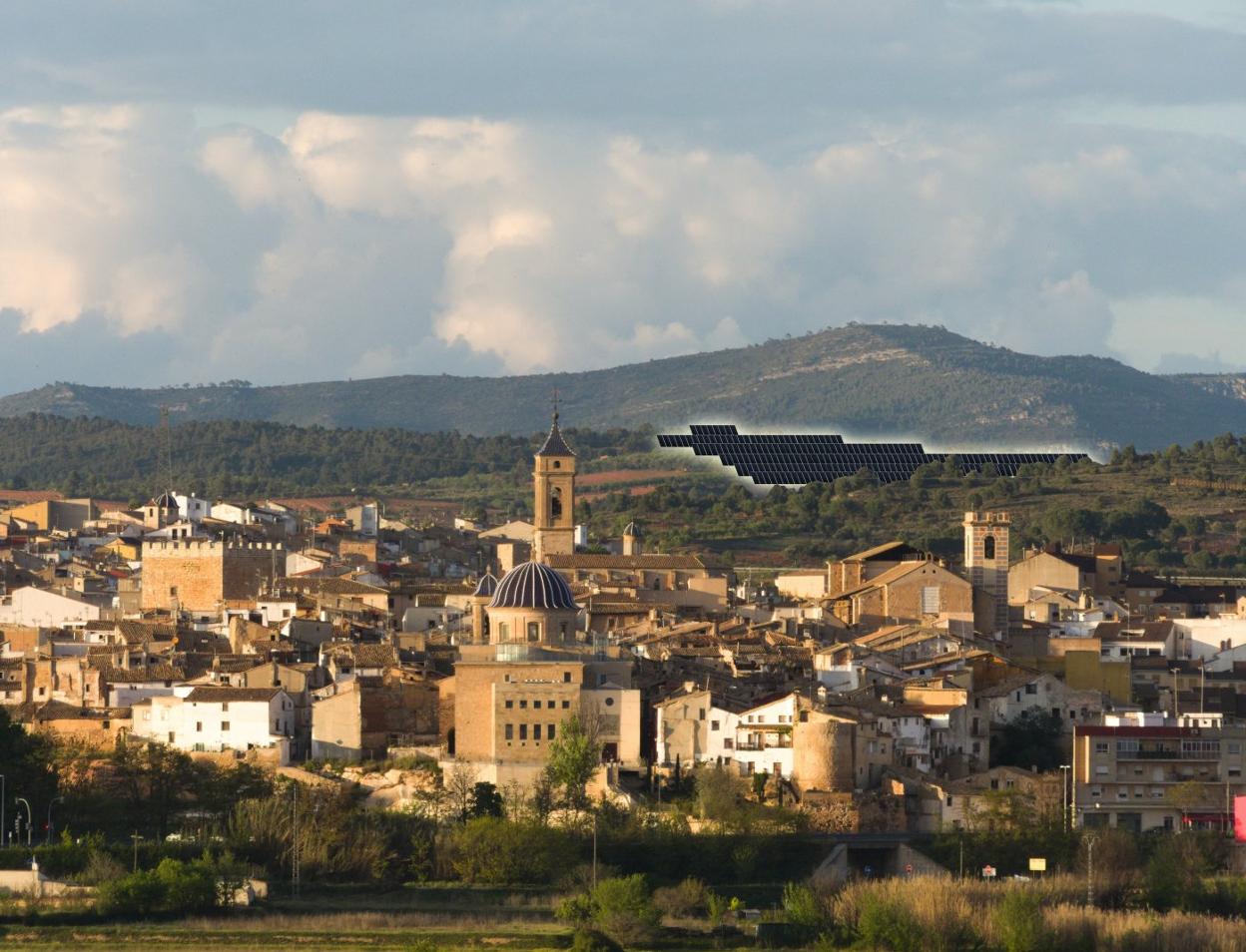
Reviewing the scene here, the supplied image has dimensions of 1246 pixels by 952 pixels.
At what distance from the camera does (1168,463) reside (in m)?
119

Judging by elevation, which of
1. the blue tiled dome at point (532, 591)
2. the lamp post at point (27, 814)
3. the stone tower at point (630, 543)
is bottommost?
the lamp post at point (27, 814)

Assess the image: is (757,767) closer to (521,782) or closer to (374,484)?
(521,782)

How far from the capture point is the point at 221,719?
58406 mm

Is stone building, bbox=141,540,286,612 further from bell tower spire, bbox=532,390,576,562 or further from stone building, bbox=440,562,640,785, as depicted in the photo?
stone building, bbox=440,562,640,785

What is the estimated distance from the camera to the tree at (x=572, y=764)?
2136 inches

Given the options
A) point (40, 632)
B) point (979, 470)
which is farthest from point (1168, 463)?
point (40, 632)

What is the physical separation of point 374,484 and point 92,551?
194 ft

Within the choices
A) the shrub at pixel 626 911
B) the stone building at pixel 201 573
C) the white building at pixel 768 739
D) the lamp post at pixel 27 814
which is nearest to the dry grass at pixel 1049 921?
the shrub at pixel 626 911

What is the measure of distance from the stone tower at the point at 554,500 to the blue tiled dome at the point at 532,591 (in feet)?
75.3

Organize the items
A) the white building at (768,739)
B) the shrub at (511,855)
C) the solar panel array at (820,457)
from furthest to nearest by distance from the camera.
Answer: the solar panel array at (820,457) → the white building at (768,739) → the shrub at (511,855)

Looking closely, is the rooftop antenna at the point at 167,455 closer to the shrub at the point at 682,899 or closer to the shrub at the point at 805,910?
the shrub at the point at 682,899

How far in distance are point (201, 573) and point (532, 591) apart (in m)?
22.6

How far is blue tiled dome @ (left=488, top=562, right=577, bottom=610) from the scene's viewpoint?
5778 centimetres

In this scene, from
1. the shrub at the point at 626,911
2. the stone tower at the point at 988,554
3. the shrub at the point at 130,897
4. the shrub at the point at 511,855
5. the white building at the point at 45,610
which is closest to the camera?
the shrub at the point at 626,911
